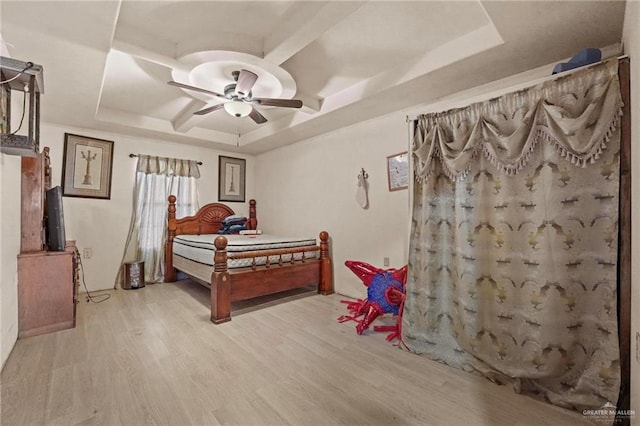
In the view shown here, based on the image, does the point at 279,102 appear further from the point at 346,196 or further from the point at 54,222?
the point at 54,222

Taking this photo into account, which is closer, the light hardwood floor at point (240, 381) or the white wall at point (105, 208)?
the light hardwood floor at point (240, 381)

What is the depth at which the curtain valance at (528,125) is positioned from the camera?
58.3 inches

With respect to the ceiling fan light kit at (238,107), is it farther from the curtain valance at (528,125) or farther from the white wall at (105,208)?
the white wall at (105,208)

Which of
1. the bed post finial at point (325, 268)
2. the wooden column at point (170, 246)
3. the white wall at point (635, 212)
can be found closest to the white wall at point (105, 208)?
the wooden column at point (170, 246)

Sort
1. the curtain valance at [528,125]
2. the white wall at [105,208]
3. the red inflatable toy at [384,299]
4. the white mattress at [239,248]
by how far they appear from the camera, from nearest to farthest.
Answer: the curtain valance at [528,125] < the red inflatable toy at [384,299] < the white mattress at [239,248] < the white wall at [105,208]

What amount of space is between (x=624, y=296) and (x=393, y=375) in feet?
4.33

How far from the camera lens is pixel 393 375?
1.89m

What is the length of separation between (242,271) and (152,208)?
2.36m

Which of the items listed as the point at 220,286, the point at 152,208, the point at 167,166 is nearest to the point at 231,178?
the point at 167,166

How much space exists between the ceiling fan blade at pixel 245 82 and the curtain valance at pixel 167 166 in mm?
2571

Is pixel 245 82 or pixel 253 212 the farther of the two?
pixel 253 212

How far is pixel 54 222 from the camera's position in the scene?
2.73 m

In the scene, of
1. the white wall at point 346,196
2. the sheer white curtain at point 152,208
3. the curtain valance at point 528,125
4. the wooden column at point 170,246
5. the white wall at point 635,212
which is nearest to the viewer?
the white wall at point 635,212

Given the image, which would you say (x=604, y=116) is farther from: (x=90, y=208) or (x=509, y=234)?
(x=90, y=208)
